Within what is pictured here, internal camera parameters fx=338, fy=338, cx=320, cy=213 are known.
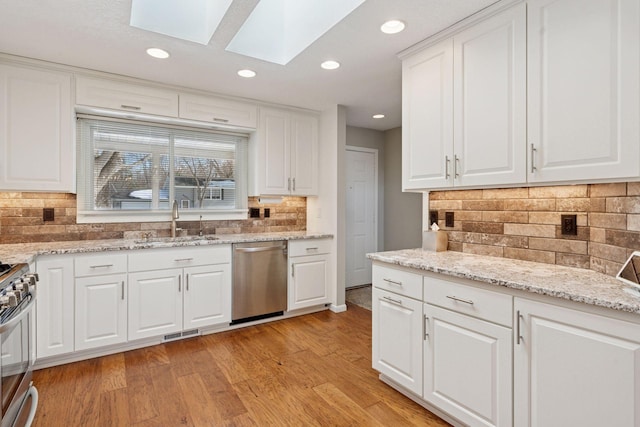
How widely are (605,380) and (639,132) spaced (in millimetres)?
1023

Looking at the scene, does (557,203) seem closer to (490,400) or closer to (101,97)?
(490,400)

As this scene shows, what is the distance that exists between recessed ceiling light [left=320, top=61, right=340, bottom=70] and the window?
1.54 metres

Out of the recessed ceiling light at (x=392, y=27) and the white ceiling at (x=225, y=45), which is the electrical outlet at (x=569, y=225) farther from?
the recessed ceiling light at (x=392, y=27)

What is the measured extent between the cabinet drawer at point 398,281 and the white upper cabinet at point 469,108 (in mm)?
656

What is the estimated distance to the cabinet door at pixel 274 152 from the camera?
3.77 meters

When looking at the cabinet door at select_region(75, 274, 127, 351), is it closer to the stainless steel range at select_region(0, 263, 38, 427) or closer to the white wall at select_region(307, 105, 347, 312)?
the stainless steel range at select_region(0, 263, 38, 427)

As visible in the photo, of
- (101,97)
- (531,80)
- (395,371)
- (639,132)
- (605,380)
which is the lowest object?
(395,371)

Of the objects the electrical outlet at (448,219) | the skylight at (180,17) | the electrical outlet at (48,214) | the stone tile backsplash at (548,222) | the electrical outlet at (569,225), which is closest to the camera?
the stone tile backsplash at (548,222)

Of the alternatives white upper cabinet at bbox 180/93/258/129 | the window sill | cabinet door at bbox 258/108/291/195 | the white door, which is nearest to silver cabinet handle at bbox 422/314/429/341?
cabinet door at bbox 258/108/291/195

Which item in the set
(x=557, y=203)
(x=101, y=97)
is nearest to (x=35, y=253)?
(x=101, y=97)

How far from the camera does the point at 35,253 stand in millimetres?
2396

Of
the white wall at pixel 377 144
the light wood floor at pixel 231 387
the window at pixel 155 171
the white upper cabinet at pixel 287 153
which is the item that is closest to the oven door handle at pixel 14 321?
the light wood floor at pixel 231 387

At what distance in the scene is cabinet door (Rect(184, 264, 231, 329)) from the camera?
10.2 ft

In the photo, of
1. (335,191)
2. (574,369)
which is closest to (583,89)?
(574,369)
